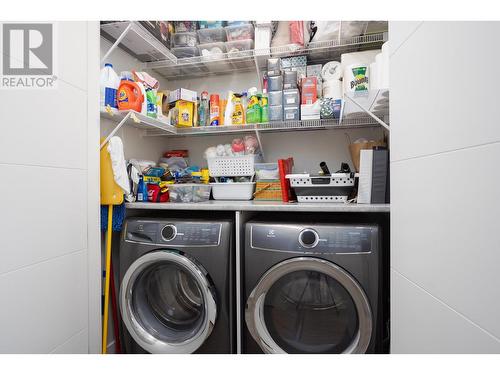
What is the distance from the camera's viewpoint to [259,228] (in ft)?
4.69

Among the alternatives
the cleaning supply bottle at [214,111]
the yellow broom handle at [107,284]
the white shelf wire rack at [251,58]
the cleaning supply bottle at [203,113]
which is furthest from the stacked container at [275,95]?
the yellow broom handle at [107,284]

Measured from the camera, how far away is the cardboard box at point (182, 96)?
1.98 metres

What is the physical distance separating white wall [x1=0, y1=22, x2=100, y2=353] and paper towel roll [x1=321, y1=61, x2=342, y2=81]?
4.60 feet

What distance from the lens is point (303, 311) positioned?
142 cm

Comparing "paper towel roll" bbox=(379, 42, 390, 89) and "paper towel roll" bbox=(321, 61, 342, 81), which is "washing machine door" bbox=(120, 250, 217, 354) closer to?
"paper towel roll" bbox=(379, 42, 390, 89)

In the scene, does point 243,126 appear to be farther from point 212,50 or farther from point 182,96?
point 212,50

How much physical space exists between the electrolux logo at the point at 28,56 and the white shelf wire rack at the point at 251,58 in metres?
1.00

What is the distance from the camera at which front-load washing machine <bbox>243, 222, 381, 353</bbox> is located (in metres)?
1.27

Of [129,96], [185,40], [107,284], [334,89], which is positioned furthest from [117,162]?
[334,89]

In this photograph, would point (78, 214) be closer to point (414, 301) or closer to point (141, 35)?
point (141, 35)

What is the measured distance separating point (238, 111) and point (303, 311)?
4.55 ft

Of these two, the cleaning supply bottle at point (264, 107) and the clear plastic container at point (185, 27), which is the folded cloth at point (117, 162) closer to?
the cleaning supply bottle at point (264, 107)
